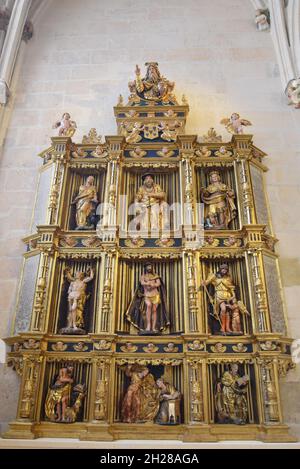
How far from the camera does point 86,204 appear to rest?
789cm

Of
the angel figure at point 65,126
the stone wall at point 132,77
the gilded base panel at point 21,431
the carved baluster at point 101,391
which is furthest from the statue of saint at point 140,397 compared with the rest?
the angel figure at point 65,126

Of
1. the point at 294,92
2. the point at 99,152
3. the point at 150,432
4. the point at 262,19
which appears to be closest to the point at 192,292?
the point at 150,432

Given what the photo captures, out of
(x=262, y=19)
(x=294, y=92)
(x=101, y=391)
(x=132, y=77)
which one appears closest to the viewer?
(x=101, y=391)

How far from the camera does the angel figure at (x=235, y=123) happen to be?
8.47m

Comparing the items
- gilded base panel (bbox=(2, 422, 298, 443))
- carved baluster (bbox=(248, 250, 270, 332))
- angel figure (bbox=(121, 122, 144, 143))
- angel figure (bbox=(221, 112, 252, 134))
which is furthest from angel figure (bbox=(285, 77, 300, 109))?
gilded base panel (bbox=(2, 422, 298, 443))

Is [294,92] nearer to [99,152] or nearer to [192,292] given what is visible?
[99,152]

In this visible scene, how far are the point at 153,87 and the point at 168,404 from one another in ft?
20.8

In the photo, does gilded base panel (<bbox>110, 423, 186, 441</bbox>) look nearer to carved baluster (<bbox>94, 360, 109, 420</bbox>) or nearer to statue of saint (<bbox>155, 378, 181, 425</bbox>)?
statue of saint (<bbox>155, 378, 181, 425</bbox>)

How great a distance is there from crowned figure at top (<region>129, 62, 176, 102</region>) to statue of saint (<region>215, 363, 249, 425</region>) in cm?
560

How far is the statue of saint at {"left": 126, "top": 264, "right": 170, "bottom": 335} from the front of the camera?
6824 mm

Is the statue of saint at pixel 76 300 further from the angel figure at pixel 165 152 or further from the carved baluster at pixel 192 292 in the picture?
the angel figure at pixel 165 152
